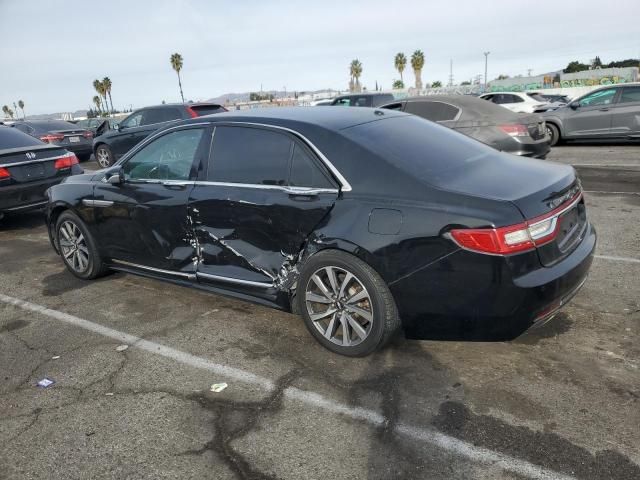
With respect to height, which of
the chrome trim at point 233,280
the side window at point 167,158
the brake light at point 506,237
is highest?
the side window at point 167,158

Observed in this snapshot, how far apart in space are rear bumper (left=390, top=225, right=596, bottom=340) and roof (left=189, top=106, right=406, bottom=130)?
51.1 inches

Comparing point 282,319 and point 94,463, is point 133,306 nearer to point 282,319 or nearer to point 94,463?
point 282,319

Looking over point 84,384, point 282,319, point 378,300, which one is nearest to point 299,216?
point 378,300

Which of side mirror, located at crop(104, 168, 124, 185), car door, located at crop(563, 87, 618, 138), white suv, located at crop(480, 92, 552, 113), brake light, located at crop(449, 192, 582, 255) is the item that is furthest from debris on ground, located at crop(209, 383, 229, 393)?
white suv, located at crop(480, 92, 552, 113)

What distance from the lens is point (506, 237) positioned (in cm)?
279

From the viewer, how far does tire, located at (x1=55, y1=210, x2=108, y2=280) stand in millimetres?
5078

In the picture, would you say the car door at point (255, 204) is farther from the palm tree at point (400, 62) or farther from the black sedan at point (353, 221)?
the palm tree at point (400, 62)

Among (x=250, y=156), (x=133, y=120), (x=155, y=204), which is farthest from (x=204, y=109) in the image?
(x=250, y=156)

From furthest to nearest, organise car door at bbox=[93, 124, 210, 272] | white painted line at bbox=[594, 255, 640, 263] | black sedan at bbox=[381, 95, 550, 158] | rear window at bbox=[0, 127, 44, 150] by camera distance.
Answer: black sedan at bbox=[381, 95, 550, 158] → rear window at bbox=[0, 127, 44, 150] → white painted line at bbox=[594, 255, 640, 263] → car door at bbox=[93, 124, 210, 272]

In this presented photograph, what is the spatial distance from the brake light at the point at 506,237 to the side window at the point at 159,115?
1090 cm

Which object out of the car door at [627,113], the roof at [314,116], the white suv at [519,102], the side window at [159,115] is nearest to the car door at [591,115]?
the car door at [627,113]

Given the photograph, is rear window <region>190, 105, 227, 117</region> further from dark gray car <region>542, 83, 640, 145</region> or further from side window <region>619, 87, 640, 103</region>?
side window <region>619, 87, 640, 103</region>

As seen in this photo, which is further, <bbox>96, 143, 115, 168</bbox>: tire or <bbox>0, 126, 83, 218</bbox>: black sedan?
<bbox>96, 143, 115, 168</bbox>: tire

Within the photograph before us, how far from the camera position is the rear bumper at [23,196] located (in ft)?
24.0
